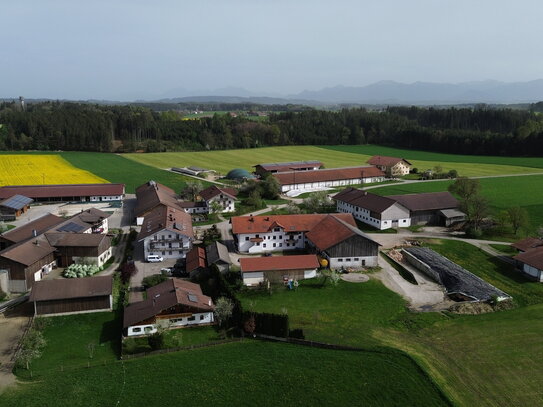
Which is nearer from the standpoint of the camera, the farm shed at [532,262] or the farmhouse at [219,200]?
the farm shed at [532,262]

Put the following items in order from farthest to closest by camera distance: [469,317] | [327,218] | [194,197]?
[194,197] → [327,218] → [469,317]

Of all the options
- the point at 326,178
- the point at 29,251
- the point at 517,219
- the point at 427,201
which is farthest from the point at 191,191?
the point at 517,219

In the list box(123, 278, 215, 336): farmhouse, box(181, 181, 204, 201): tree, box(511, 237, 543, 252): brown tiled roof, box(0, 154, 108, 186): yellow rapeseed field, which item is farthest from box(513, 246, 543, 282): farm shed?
box(0, 154, 108, 186): yellow rapeseed field

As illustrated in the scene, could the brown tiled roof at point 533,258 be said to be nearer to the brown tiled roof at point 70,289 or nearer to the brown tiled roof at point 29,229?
the brown tiled roof at point 70,289

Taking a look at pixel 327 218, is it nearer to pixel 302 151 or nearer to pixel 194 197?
pixel 194 197

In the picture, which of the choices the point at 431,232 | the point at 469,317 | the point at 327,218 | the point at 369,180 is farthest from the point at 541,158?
the point at 469,317

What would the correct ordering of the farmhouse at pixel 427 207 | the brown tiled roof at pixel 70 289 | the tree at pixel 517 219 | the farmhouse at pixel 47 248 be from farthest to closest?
the farmhouse at pixel 427 207 → the tree at pixel 517 219 → the farmhouse at pixel 47 248 → the brown tiled roof at pixel 70 289

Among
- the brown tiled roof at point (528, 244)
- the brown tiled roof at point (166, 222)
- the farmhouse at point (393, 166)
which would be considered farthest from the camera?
the farmhouse at point (393, 166)

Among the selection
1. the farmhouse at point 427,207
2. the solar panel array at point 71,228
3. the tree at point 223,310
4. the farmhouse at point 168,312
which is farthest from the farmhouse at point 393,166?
the tree at point 223,310
